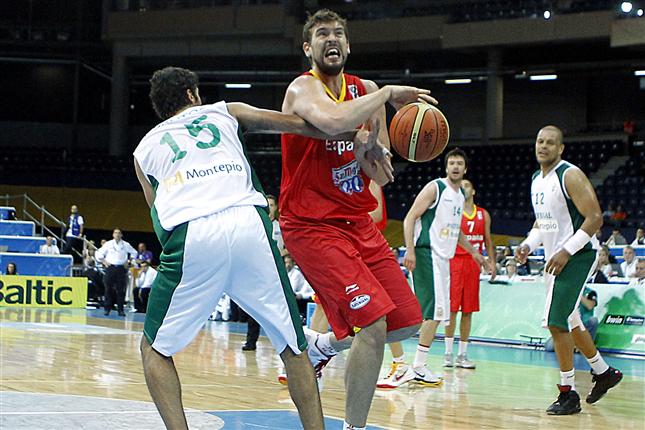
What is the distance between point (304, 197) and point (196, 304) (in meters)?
1.08

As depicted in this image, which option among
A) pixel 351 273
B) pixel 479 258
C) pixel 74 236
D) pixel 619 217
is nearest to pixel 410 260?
pixel 479 258

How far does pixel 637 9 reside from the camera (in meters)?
26.8

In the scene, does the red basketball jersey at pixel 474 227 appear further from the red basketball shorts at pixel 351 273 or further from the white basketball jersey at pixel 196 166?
the white basketball jersey at pixel 196 166

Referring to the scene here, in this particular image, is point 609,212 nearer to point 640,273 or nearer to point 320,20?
point 640,273

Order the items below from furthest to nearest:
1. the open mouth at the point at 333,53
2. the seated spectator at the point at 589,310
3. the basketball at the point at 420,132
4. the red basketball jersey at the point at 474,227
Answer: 1. the seated spectator at the point at 589,310
2. the red basketball jersey at the point at 474,227
3. the basketball at the point at 420,132
4. the open mouth at the point at 333,53

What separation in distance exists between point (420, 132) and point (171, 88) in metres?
1.31

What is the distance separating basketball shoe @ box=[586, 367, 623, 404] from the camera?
7.56m

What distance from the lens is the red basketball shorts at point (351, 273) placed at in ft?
15.6

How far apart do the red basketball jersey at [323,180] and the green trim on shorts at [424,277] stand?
4703mm

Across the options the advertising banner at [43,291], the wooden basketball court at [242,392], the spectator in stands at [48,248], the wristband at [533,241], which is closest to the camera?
the wooden basketball court at [242,392]

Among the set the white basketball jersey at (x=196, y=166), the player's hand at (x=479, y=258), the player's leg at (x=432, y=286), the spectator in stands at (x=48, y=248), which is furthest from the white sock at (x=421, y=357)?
the spectator in stands at (x=48, y=248)

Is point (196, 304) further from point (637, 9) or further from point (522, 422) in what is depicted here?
point (637, 9)

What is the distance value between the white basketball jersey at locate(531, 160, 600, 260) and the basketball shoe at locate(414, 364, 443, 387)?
5.12 feet

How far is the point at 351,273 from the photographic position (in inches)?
189
